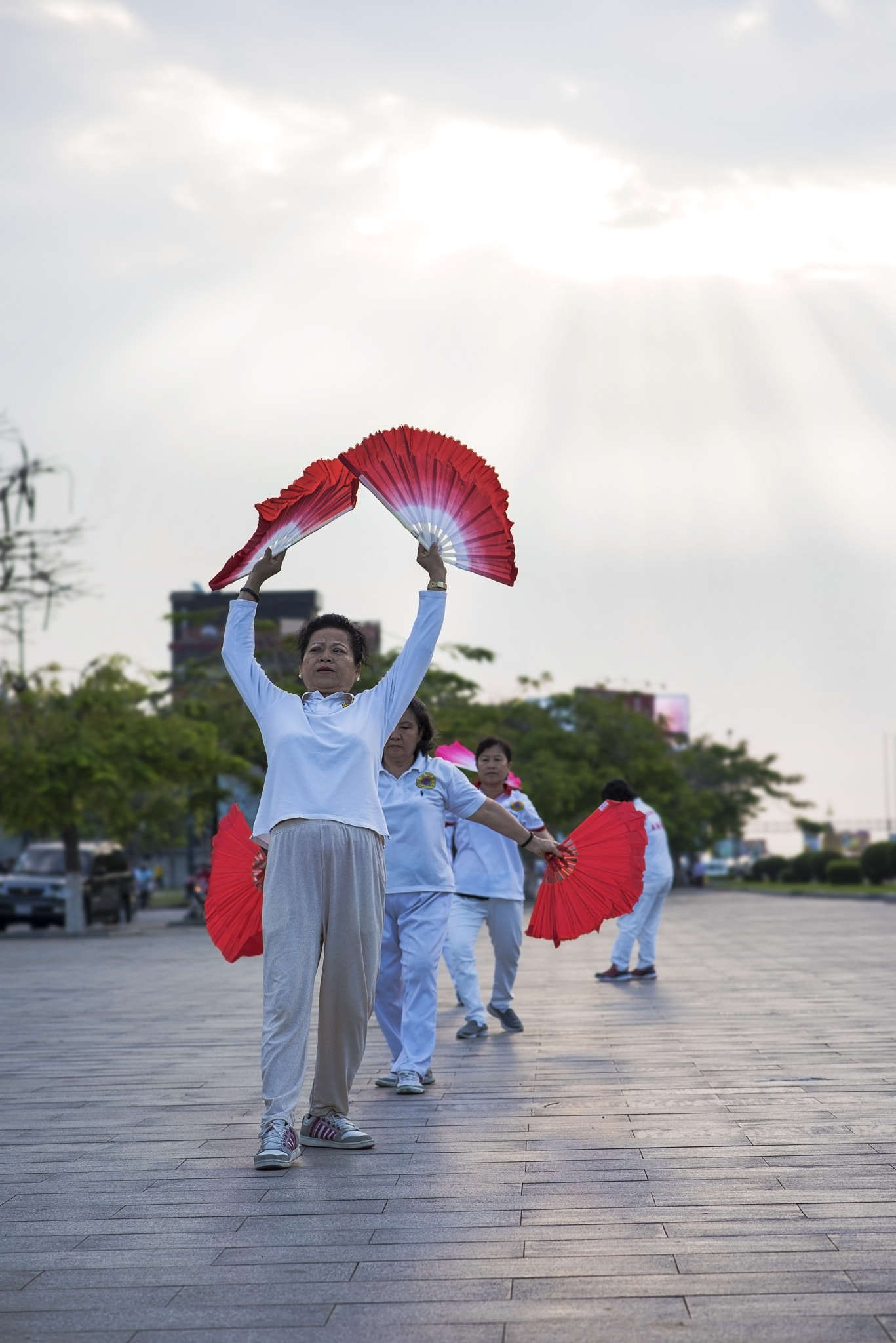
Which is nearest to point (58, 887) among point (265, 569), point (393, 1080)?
point (393, 1080)

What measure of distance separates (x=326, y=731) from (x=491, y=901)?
5013 millimetres

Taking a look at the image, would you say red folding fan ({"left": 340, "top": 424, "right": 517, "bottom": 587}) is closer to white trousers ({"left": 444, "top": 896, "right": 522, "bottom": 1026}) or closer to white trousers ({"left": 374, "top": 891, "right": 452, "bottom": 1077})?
white trousers ({"left": 374, "top": 891, "right": 452, "bottom": 1077})

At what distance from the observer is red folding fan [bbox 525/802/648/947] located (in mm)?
8914

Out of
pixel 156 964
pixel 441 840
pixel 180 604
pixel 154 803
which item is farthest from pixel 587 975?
pixel 180 604

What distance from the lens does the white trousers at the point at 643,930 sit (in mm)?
14781

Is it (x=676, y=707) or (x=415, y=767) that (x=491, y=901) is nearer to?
(x=415, y=767)

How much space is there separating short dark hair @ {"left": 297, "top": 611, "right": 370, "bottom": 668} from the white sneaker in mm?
2287

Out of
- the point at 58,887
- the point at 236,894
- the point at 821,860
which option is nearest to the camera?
the point at 236,894

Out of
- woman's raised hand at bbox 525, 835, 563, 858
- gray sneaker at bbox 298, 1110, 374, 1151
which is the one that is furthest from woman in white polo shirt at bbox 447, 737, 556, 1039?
gray sneaker at bbox 298, 1110, 374, 1151

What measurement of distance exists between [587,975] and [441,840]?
26.2ft

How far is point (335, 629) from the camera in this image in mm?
6305

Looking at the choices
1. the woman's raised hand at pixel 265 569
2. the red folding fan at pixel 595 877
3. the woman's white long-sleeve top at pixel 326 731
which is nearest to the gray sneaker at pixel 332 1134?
the woman's white long-sleeve top at pixel 326 731

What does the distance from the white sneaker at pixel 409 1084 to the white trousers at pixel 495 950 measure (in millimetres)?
2799

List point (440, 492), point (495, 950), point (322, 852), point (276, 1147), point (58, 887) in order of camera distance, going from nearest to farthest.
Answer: point (276, 1147)
point (322, 852)
point (440, 492)
point (495, 950)
point (58, 887)
